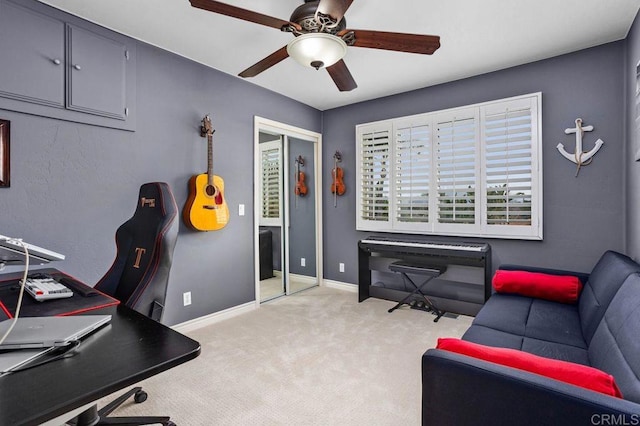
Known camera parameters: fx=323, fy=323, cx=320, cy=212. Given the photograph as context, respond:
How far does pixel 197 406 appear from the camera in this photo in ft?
6.25

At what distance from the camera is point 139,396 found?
192 centimetres

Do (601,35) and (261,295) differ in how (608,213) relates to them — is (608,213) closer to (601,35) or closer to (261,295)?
(601,35)

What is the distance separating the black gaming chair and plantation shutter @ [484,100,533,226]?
3.04 m

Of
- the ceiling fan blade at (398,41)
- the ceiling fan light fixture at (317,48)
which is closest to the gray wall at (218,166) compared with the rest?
the ceiling fan light fixture at (317,48)

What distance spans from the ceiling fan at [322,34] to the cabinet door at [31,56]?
4.25 ft

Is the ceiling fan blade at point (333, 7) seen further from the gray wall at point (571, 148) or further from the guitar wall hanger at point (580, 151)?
the guitar wall hanger at point (580, 151)

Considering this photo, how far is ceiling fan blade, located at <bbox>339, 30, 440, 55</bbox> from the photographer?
73.1 inches

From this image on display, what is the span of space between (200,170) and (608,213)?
376 centimetres

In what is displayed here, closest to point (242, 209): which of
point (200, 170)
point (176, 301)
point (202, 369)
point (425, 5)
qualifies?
point (200, 170)

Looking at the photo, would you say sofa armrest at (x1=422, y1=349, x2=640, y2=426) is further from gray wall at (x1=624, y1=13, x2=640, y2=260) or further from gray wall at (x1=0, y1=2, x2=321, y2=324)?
gray wall at (x1=0, y1=2, x2=321, y2=324)

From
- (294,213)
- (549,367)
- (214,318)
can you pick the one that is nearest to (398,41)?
(549,367)

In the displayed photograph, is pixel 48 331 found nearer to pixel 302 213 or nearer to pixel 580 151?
pixel 580 151

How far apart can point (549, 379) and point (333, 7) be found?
1.80 meters

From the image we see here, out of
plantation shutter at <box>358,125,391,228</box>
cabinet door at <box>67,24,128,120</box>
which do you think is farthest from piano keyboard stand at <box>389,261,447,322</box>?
cabinet door at <box>67,24,128,120</box>
